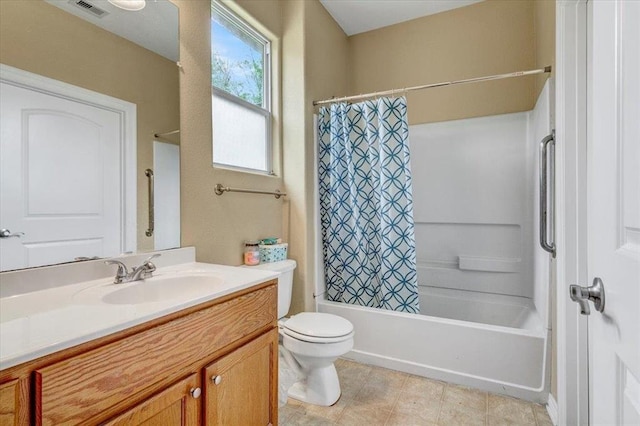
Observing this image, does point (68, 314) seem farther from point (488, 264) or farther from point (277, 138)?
point (488, 264)

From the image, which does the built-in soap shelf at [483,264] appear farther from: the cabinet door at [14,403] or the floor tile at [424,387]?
the cabinet door at [14,403]

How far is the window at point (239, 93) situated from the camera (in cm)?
183

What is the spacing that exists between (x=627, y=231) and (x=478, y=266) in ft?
6.96

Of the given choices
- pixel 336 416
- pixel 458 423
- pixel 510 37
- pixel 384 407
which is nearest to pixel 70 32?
pixel 336 416

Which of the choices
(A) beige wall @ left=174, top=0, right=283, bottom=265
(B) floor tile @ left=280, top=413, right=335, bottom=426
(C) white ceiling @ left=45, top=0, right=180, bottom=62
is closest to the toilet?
(B) floor tile @ left=280, top=413, right=335, bottom=426

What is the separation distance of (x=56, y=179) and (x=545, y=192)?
83.9 inches

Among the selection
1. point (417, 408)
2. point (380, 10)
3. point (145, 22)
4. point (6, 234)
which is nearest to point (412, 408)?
point (417, 408)

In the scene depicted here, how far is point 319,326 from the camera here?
1.67 m

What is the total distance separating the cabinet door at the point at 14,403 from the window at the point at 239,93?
1.39 metres

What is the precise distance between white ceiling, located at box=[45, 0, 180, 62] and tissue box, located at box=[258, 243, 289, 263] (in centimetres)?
115

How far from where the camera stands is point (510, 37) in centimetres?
239

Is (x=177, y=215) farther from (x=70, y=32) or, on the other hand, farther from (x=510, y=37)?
(x=510, y=37)

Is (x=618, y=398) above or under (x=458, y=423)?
above

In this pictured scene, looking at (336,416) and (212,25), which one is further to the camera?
(212,25)
